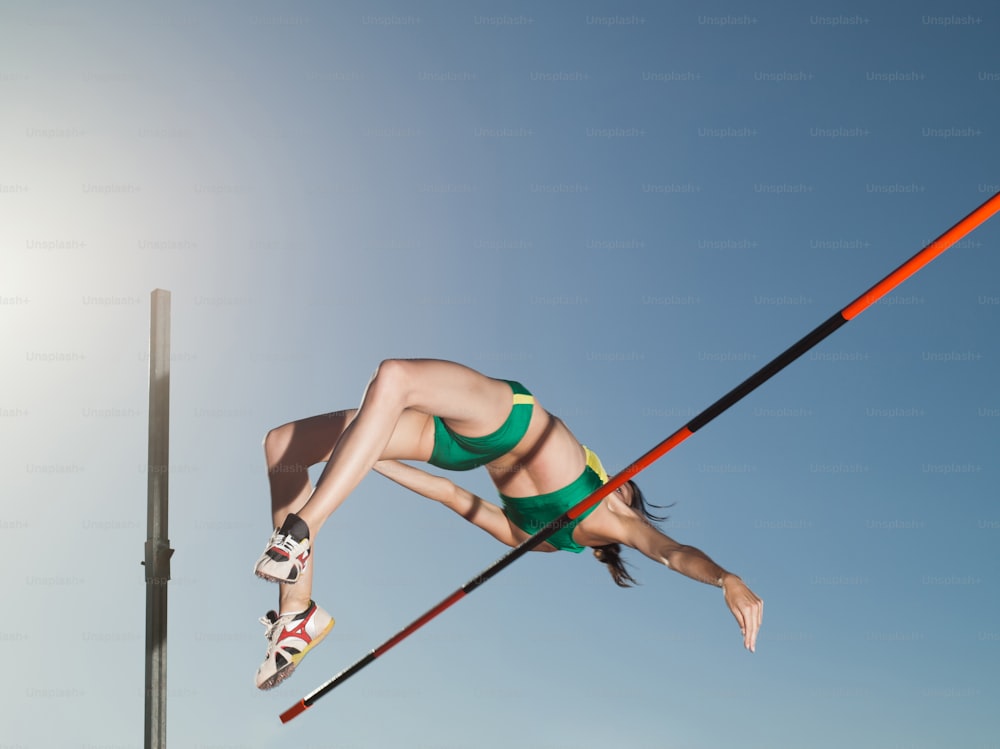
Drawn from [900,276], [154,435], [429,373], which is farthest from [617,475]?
[154,435]

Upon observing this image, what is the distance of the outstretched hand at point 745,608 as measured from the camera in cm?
478

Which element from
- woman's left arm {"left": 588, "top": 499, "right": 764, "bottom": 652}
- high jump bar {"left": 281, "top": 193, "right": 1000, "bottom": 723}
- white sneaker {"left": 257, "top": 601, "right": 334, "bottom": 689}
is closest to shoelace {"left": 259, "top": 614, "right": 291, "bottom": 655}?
white sneaker {"left": 257, "top": 601, "right": 334, "bottom": 689}

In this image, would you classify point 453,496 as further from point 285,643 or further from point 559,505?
point 285,643

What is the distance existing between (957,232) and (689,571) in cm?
189

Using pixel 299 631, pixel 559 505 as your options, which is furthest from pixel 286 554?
pixel 559 505

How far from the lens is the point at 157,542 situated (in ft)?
18.3

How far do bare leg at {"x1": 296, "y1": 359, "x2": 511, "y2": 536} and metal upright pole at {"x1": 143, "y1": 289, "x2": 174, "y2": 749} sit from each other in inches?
43.1

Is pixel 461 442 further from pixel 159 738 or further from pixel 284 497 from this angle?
pixel 159 738

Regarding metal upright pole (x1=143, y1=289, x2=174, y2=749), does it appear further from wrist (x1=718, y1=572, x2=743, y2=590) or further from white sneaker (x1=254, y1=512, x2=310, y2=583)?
wrist (x1=718, y1=572, x2=743, y2=590)

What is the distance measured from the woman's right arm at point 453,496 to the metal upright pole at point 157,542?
113cm

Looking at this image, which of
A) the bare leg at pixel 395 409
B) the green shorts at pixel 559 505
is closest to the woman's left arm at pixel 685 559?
the green shorts at pixel 559 505

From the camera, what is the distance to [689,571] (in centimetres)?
533

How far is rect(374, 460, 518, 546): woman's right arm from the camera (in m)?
6.30

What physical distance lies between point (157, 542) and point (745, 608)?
276 cm
